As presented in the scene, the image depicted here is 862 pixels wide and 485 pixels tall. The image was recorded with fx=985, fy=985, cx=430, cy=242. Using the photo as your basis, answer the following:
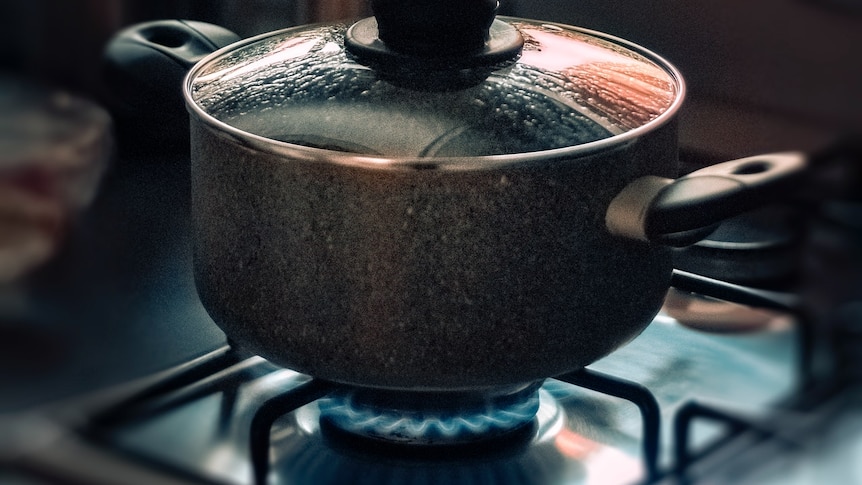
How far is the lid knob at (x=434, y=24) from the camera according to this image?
19.7 inches

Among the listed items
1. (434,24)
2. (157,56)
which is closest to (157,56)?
(157,56)

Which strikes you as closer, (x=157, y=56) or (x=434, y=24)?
(x=434, y=24)

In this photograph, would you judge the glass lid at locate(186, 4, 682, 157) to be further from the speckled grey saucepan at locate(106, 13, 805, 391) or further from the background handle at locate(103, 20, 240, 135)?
the background handle at locate(103, 20, 240, 135)

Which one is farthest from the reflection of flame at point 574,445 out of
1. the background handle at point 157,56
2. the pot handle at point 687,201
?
the background handle at point 157,56

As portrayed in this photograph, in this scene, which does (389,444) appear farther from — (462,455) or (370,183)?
(370,183)

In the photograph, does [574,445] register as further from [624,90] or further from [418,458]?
[624,90]

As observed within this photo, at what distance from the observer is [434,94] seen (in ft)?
1.65

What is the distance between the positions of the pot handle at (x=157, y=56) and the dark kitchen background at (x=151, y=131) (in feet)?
0.22

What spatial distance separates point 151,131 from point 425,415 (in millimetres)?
432

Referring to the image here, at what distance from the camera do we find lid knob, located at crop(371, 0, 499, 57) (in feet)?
1.64

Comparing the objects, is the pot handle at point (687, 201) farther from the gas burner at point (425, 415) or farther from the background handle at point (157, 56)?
the background handle at point (157, 56)

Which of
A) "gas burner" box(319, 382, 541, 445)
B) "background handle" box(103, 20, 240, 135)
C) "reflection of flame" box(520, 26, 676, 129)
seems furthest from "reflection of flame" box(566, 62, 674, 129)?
"background handle" box(103, 20, 240, 135)

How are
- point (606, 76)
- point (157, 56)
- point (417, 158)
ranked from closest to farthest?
point (417, 158) → point (606, 76) → point (157, 56)

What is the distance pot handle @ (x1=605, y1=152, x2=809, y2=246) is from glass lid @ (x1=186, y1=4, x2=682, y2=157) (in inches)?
1.5
